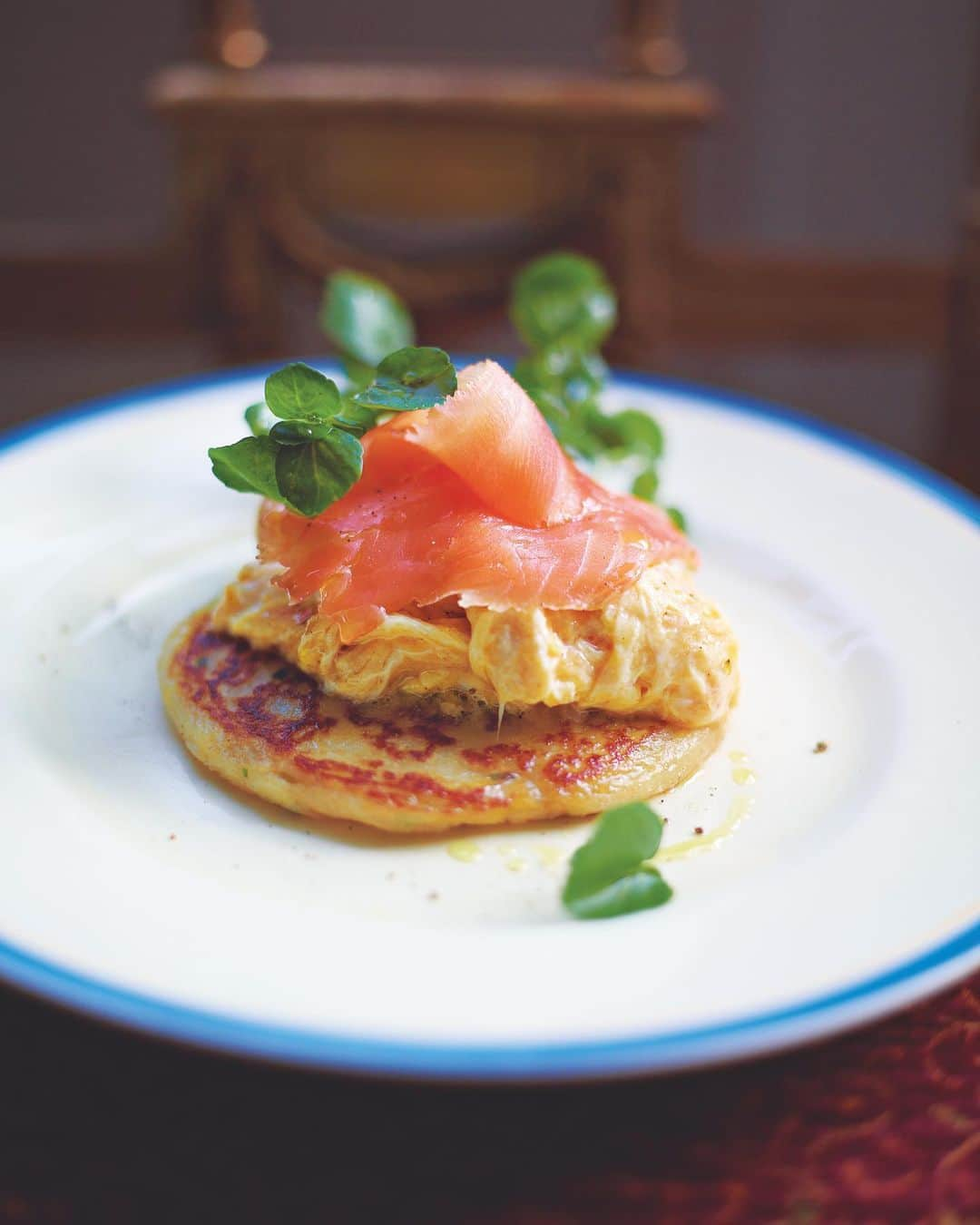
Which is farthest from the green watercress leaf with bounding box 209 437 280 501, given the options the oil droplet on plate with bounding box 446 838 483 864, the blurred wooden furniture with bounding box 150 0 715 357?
the blurred wooden furniture with bounding box 150 0 715 357

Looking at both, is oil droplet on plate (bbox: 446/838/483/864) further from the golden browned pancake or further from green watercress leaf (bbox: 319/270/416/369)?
green watercress leaf (bbox: 319/270/416/369)

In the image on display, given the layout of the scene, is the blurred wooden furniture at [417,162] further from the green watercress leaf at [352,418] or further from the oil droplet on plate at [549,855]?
the oil droplet on plate at [549,855]

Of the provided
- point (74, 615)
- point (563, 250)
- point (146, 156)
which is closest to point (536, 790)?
point (74, 615)

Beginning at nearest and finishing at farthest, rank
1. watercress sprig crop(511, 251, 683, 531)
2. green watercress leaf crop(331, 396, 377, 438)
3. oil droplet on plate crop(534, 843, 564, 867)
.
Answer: oil droplet on plate crop(534, 843, 564, 867)
green watercress leaf crop(331, 396, 377, 438)
watercress sprig crop(511, 251, 683, 531)

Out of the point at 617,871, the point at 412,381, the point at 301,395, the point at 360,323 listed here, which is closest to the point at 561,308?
the point at 360,323

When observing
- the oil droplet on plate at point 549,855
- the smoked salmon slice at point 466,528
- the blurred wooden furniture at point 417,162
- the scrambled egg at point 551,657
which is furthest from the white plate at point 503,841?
the blurred wooden furniture at point 417,162
